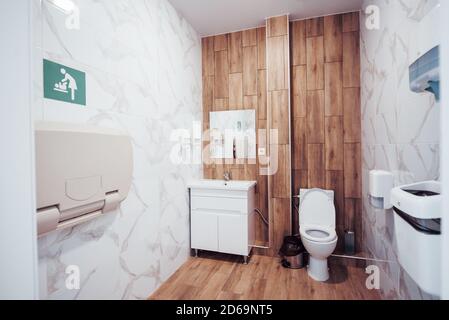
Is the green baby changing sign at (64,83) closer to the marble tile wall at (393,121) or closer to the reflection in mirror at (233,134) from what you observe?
the reflection in mirror at (233,134)

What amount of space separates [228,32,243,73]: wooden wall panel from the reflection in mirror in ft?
1.87

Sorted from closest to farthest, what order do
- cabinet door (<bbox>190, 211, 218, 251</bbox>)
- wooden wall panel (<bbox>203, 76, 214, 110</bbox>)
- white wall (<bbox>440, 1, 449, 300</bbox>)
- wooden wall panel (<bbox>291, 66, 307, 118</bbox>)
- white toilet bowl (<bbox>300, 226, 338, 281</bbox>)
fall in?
white wall (<bbox>440, 1, 449, 300</bbox>) → white toilet bowl (<bbox>300, 226, 338, 281</bbox>) → cabinet door (<bbox>190, 211, 218, 251</bbox>) → wooden wall panel (<bbox>291, 66, 307, 118</bbox>) → wooden wall panel (<bbox>203, 76, 214, 110</bbox>)

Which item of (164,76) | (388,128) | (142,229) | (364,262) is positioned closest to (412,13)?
(388,128)

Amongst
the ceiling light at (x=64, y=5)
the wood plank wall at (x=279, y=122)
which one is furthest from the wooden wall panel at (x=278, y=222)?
the ceiling light at (x=64, y=5)

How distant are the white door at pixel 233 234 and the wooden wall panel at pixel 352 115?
4.95ft

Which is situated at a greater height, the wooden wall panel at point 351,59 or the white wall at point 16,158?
the wooden wall panel at point 351,59

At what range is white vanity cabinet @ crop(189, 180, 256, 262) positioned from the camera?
7.53ft

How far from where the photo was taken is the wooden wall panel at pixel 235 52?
2.72 meters

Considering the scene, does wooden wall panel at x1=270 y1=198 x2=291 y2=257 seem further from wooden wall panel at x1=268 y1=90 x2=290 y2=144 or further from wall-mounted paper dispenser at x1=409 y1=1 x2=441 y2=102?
wall-mounted paper dispenser at x1=409 y1=1 x2=441 y2=102

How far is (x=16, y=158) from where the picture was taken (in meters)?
0.58

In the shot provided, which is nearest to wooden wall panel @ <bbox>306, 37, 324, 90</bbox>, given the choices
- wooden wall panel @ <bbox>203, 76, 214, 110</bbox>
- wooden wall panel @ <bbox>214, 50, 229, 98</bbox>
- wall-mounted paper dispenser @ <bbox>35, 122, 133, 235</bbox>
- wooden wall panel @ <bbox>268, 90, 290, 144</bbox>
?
wooden wall panel @ <bbox>268, 90, 290, 144</bbox>

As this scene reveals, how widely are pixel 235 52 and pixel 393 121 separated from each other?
6.46 feet

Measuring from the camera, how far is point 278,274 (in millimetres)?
2121

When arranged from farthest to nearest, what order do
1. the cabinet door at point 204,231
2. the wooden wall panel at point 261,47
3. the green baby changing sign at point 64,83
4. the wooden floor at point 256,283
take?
the wooden wall panel at point 261,47 < the cabinet door at point 204,231 < the wooden floor at point 256,283 < the green baby changing sign at point 64,83
